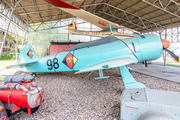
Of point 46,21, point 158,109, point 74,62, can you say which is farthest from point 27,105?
point 46,21

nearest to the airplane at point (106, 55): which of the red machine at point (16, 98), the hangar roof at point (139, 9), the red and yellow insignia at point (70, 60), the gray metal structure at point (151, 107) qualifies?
the red and yellow insignia at point (70, 60)

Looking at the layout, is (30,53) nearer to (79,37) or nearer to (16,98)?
(16,98)

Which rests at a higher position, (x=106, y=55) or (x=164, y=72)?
(x=106, y=55)

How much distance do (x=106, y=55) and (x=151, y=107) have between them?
2801 mm

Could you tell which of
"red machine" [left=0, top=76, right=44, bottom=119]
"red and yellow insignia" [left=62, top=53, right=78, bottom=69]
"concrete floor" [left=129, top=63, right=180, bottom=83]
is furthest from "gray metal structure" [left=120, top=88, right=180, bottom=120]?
"concrete floor" [left=129, top=63, right=180, bottom=83]

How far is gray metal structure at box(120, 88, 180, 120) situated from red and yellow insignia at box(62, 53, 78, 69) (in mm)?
3240

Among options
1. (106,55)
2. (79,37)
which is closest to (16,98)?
(106,55)

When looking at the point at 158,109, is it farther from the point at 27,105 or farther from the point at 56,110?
the point at 27,105

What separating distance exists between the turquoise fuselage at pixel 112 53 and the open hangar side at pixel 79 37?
3.17 feet

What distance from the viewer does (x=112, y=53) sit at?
4.20 metres

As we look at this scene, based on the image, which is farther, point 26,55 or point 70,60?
point 26,55

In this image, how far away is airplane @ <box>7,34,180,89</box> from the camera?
149 inches

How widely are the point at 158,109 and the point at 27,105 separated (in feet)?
8.01

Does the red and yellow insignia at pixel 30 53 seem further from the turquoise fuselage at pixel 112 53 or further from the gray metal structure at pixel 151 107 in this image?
the gray metal structure at pixel 151 107
